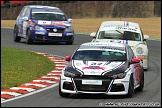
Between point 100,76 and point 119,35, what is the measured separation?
26.7 ft

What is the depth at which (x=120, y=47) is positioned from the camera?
16266 mm

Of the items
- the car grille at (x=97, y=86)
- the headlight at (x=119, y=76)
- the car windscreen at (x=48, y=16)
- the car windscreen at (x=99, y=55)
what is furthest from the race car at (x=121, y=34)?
the car windscreen at (x=48, y=16)

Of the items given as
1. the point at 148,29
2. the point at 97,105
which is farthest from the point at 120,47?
the point at 148,29

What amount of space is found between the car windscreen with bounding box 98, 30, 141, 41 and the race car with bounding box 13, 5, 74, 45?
291 inches

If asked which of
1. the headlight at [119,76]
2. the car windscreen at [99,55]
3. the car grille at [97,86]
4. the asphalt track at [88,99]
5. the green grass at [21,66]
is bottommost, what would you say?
the green grass at [21,66]

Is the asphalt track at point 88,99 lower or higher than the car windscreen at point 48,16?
lower

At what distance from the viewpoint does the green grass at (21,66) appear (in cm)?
1819

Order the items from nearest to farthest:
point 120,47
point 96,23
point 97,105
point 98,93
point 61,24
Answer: point 97,105
point 98,93
point 120,47
point 61,24
point 96,23

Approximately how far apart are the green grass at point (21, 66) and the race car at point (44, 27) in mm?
2944

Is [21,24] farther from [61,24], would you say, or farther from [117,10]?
[117,10]

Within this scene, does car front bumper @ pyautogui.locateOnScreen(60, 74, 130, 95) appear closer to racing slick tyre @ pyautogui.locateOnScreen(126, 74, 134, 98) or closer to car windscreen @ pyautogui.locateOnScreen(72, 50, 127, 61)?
racing slick tyre @ pyautogui.locateOnScreen(126, 74, 134, 98)

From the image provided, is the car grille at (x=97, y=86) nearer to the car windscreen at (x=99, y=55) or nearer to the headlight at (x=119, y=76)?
the headlight at (x=119, y=76)

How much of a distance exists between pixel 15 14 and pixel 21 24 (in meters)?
23.7

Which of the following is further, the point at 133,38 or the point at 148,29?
the point at 148,29
